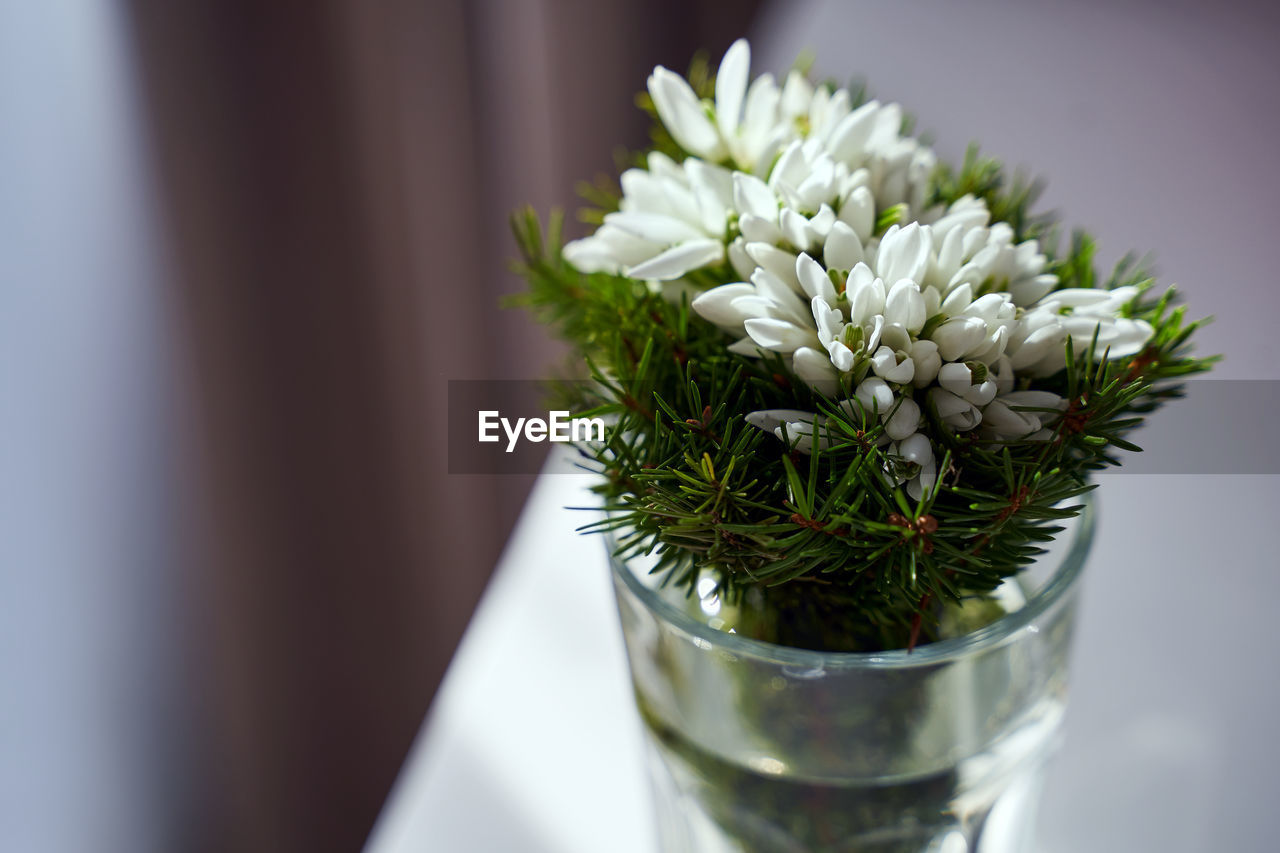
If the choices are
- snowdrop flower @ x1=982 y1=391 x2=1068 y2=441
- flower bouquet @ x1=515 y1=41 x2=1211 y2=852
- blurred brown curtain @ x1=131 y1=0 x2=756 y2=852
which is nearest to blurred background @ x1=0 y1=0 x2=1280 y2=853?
blurred brown curtain @ x1=131 y1=0 x2=756 y2=852

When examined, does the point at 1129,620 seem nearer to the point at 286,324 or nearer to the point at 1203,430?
the point at 1203,430

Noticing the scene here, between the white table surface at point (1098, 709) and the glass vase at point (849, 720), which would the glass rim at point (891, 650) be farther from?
the white table surface at point (1098, 709)

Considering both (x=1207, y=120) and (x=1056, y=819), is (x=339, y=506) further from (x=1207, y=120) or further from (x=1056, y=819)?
(x=1207, y=120)

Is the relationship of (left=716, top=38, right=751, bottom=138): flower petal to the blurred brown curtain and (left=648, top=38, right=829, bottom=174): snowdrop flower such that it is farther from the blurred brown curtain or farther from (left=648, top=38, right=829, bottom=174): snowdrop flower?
the blurred brown curtain

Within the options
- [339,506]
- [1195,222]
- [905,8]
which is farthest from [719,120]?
[905,8]

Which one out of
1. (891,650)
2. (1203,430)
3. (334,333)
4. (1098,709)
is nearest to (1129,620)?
(1098,709)

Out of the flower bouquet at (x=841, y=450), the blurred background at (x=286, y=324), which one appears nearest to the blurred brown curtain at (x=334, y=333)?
the blurred background at (x=286, y=324)
